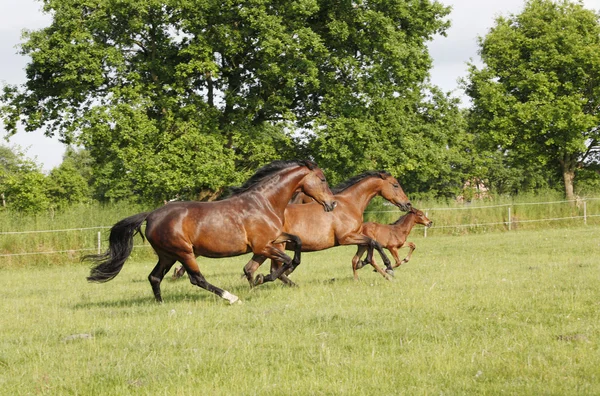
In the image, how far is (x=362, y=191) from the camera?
14070mm

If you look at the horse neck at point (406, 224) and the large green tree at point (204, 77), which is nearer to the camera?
the horse neck at point (406, 224)

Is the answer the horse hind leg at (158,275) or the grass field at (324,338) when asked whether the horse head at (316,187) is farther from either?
the horse hind leg at (158,275)

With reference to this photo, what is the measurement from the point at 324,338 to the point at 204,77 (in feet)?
83.6

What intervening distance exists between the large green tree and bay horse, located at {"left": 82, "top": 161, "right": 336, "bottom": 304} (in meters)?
16.9

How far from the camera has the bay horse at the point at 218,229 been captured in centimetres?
1116

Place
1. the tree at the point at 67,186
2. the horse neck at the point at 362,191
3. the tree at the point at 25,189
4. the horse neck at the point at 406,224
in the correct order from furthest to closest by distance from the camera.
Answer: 1. the tree at the point at 67,186
2. the tree at the point at 25,189
3. the horse neck at the point at 406,224
4. the horse neck at the point at 362,191

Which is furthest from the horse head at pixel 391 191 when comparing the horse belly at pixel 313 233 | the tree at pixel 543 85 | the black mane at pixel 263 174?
the tree at pixel 543 85

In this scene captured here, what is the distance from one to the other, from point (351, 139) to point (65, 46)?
12.1 metres

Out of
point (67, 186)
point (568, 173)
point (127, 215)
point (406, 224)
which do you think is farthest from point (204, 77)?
point (67, 186)

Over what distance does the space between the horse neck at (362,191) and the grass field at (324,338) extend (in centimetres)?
156

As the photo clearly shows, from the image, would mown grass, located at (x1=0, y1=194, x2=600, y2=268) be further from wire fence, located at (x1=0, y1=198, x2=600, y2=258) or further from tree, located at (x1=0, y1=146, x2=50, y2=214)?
tree, located at (x1=0, y1=146, x2=50, y2=214)

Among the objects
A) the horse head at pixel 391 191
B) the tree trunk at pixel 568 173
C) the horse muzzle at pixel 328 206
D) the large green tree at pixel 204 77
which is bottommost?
the horse muzzle at pixel 328 206

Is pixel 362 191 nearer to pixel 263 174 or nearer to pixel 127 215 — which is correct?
pixel 263 174

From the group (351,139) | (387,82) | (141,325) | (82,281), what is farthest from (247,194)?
(387,82)
